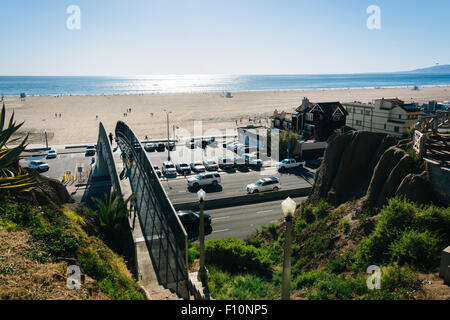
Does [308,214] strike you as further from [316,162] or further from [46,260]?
[316,162]

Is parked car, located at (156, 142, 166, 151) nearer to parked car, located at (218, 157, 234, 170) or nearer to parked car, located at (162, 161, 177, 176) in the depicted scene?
parked car, located at (162, 161, 177, 176)

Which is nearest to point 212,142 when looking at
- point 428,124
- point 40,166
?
point 40,166

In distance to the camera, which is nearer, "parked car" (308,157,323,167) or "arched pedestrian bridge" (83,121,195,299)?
"arched pedestrian bridge" (83,121,195,299)

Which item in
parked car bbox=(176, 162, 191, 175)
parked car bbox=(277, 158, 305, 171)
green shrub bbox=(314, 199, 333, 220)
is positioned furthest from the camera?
parked car bbox=(277, 158, 305, 171)

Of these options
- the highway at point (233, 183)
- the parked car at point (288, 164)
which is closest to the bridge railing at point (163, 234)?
the highway at point (233, 183)

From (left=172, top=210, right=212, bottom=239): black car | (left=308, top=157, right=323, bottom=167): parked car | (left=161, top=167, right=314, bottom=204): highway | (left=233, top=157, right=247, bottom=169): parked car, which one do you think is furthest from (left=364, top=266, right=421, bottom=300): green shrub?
(left=308, top=157, right=323, bottom=167): parked car
